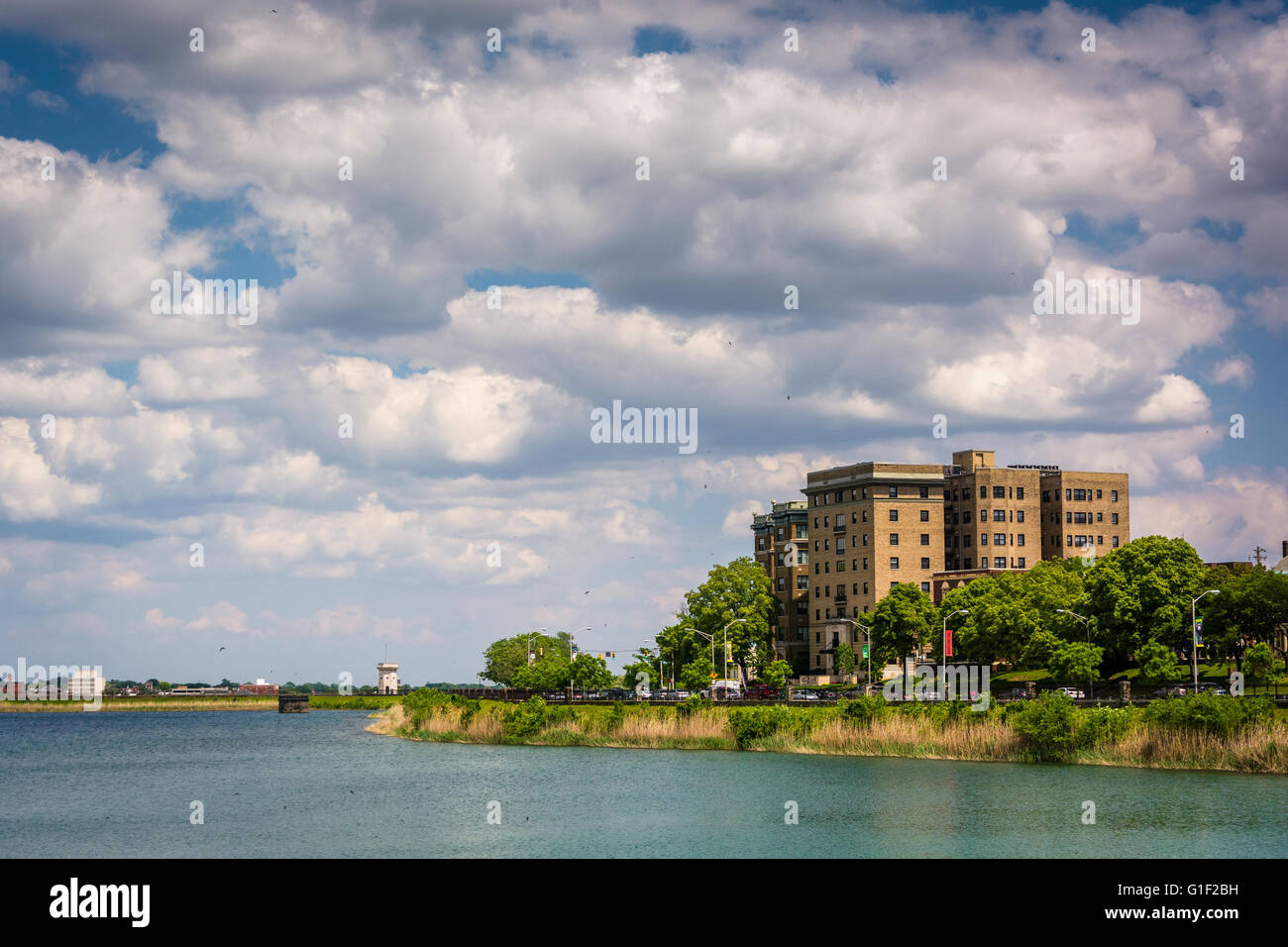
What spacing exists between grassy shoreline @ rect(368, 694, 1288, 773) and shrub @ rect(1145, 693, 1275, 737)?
51mm

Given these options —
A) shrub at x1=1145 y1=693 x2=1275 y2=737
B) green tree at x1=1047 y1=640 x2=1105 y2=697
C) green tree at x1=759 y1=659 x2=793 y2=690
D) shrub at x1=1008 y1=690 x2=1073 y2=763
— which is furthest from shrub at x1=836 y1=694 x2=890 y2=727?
green tree at x1=759 y1=659 x2=793 y2=690

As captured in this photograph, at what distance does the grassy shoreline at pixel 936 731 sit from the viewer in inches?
2601

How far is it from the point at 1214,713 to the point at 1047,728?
8.72m

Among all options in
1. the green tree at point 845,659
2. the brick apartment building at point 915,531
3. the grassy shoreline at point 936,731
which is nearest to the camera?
the grassy shoreline at point 936,731

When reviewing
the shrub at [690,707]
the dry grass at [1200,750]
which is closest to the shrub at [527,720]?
the shrub at [690,707]

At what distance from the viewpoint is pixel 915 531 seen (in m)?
177

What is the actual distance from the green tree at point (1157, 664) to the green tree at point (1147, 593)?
2191 mm

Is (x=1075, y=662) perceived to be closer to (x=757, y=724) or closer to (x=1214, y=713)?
(x=757, y=724)

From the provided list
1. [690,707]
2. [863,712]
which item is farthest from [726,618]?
[863,712]

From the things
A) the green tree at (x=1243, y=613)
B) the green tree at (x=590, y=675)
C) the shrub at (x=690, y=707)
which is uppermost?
the green tree at (x=1243, y=613)

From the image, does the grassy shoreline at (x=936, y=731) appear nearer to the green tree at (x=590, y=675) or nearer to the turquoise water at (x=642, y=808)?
the turquoise water at (x=642, y=808)

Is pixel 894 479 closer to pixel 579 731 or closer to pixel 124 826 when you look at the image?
pixel 579 731
